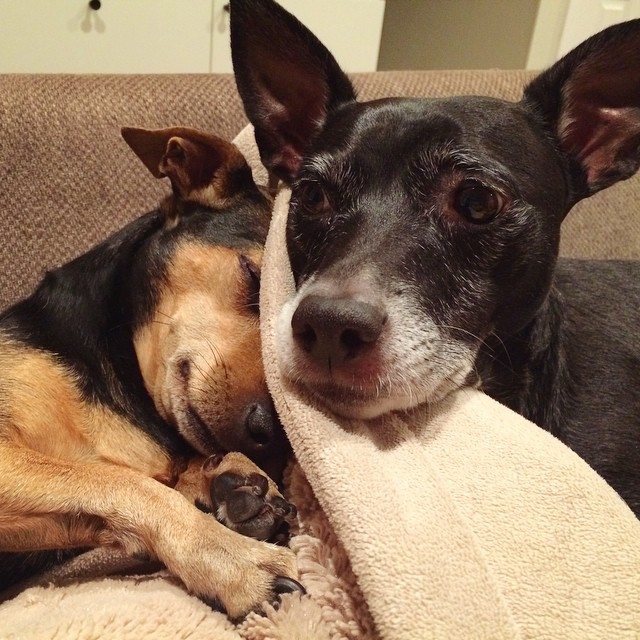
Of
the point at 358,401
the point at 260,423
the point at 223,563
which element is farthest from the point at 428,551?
the point at 260,423

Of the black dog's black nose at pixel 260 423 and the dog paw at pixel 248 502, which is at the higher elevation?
the black dog's black nose at pixel 260 423

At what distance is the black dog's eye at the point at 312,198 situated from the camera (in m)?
1.42

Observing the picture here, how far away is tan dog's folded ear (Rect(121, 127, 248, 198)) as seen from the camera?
1728 millimetres

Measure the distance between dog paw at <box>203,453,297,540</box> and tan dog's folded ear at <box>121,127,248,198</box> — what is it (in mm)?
803

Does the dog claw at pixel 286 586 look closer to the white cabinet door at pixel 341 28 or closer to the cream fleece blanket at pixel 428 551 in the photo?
the cream fleece blanket at pixel 428 551

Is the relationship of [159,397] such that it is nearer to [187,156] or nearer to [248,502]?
[248,502]

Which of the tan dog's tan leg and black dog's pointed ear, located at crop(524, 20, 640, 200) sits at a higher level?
black dog's pointed ear, located at crop(524, 20, 640, 200)

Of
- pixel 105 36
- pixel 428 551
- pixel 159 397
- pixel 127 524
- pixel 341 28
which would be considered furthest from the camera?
pixel 341 28

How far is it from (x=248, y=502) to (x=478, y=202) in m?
0.78

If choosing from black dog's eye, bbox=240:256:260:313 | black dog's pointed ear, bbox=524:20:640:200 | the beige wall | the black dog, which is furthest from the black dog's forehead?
the beige wall

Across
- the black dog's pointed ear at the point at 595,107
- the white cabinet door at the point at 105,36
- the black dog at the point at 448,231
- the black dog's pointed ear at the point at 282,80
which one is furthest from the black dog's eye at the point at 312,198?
the white cabinet door at the point at 105,36

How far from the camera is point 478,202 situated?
1298mm

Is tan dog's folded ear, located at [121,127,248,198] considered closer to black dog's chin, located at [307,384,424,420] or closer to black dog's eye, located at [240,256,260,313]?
black dog's eye, located at [240,256,260,313]

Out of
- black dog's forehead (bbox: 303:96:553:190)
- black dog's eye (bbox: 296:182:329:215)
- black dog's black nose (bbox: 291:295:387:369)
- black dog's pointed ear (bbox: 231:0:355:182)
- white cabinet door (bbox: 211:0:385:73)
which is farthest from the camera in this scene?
white cabinet door (bbox: 211:0:385:73)
